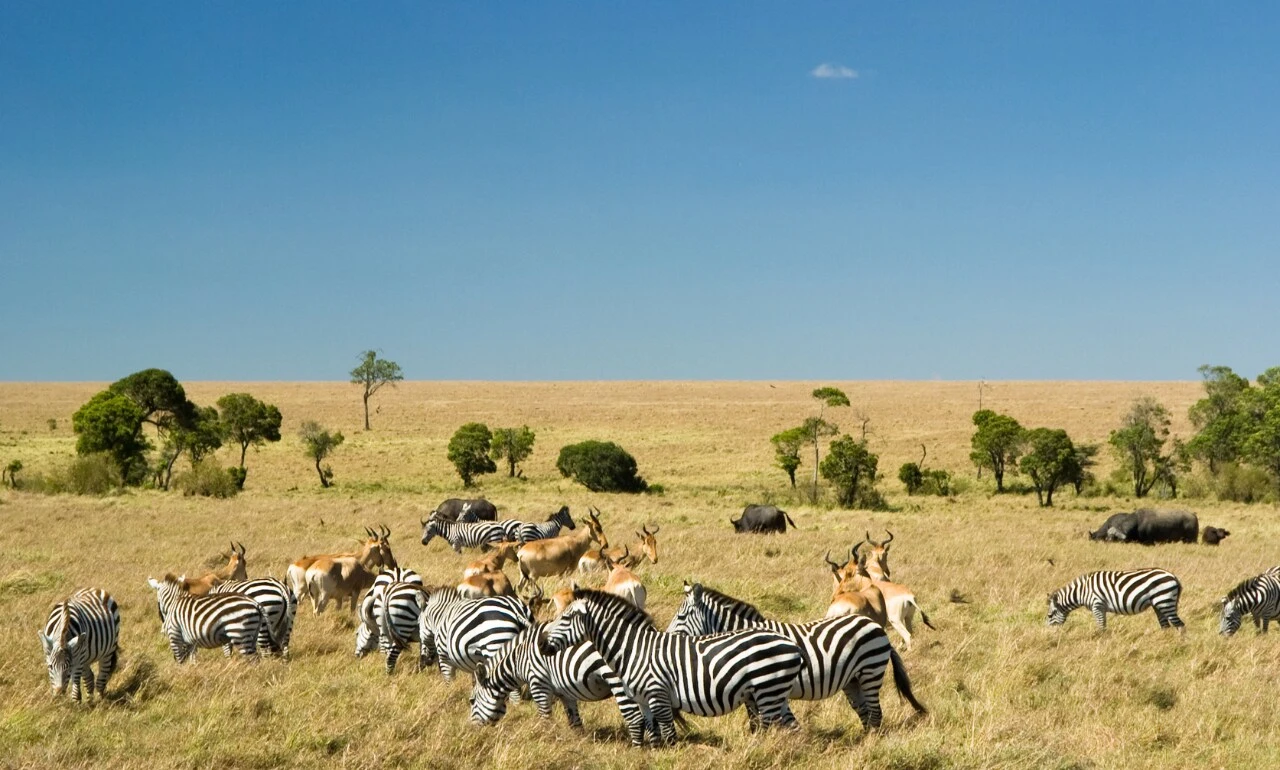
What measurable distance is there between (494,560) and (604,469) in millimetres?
30507

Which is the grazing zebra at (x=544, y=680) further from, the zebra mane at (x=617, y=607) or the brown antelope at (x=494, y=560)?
the brown antelope at (x=494, y=560)

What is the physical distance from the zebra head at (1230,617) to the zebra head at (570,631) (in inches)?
359

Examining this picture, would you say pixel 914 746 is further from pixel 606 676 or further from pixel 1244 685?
pixel 1244 685

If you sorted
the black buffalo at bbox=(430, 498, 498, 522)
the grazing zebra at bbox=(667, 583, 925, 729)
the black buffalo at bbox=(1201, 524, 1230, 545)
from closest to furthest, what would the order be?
the grazing zebra at bbox=(667, 583, 925, 729) < the black buffalo at bbox=(1201, 524, 1230, 545) < the black buffalo at bbox=(430, 498, 498, 522)

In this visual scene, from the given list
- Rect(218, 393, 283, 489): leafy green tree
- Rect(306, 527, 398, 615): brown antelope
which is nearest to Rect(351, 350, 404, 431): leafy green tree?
Rect(218, 393, 283, 489): leafy green tree

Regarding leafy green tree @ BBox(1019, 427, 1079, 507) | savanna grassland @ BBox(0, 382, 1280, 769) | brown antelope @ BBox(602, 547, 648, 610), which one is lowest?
savanna grassland @ BBox(0, 382, 1280, 769)

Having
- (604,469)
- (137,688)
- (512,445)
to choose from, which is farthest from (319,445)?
(137,688)

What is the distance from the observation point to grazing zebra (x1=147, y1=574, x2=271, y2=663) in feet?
36.7

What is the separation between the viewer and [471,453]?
4938cm

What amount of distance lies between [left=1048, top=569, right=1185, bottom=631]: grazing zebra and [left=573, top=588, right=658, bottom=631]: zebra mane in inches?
310

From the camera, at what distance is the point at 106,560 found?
67.5 feet

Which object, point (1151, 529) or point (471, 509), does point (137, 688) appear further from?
point (1151, 529)

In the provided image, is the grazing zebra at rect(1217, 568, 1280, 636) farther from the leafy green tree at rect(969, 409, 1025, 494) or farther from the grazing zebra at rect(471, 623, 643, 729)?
the leafy green tree at rect(969, 409, 1025, 494)

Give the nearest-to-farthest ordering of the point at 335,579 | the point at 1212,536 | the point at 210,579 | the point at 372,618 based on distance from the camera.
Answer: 1. the point at 372,618
2. the point at 210,579
3. the point at 335,579
4. the point at 1212,536
